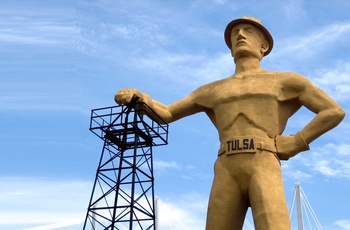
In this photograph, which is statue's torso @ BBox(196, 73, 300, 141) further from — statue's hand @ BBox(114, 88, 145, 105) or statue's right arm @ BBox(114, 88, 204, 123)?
statue's hand @ BBox(114, 88, 145, 105)

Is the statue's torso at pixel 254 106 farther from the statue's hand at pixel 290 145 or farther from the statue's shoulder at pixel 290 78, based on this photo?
the statue's hand at pixel 290 145

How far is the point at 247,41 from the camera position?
912cm

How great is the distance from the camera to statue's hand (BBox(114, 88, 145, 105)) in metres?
9.07

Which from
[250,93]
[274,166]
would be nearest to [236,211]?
[274,166]

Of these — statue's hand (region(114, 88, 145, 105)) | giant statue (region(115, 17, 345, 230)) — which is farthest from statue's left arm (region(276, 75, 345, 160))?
statue's hand (region(114, 88, 145, 105))

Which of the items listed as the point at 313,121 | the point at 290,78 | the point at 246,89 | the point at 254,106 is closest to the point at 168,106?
the point at 246,89

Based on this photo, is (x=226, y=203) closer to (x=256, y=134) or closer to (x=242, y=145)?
(x=242, y=145)

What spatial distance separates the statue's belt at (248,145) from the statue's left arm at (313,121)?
0.17 metres

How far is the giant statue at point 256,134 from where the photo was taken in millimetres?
7998

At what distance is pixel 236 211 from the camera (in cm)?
825

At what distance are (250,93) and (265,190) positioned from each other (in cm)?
150

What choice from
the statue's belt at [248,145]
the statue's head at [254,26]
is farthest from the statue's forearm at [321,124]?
the statue's head at [254,26]

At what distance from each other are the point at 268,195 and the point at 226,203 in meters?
0.66

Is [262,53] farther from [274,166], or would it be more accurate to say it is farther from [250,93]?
[274,166]
